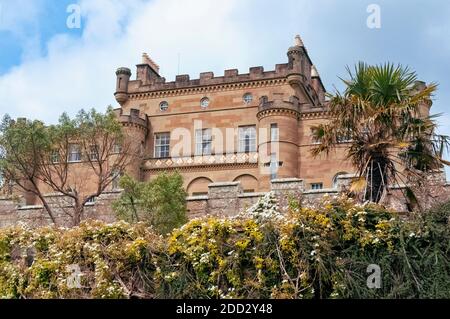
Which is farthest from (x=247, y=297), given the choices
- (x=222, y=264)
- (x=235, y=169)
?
(x=235, y=169)

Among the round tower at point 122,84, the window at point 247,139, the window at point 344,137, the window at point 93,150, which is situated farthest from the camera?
the round tower at point 122,84

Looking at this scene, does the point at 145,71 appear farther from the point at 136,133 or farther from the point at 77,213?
the point at 77,213

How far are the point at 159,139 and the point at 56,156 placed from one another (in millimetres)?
11978

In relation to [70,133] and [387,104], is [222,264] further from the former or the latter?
[70,133]

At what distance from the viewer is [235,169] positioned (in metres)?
37.2

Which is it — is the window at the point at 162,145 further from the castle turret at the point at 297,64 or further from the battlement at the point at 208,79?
the castle turret at the point at 297,64

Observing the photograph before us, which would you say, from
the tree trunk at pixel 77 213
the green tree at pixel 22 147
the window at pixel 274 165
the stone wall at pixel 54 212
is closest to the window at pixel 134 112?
the window at pixel 274 165

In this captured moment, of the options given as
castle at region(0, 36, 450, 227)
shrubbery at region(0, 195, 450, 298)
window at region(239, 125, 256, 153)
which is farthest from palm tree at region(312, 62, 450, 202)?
window at region(239, 125, 256, 153)

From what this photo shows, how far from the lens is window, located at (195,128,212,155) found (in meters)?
38.8

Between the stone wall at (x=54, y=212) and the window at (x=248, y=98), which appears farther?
the window at (x=248, y=98)

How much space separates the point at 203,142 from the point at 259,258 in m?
28.2

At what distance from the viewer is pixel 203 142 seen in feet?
129

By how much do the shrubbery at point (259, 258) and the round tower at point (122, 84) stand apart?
96.0 ft

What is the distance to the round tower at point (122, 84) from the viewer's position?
41406mm
